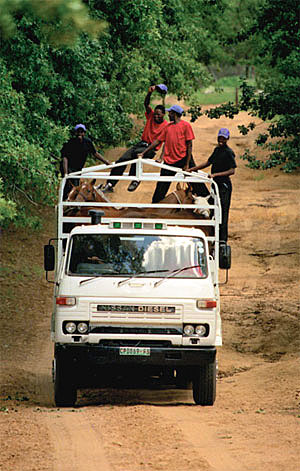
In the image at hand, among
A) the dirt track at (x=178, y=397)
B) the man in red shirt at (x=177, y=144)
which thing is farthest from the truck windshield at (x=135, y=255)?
the man in red shirt at (x=177, y=144)

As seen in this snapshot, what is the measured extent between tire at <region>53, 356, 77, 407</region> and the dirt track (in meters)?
0.16

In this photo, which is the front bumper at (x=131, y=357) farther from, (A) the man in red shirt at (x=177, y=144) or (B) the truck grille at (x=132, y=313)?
(A) the man in red shirt at (x=177, y=144)

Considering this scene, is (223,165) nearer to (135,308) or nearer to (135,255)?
(135,255)

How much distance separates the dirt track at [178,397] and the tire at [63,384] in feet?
0.52

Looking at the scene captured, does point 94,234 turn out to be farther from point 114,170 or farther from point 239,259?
point 239,259

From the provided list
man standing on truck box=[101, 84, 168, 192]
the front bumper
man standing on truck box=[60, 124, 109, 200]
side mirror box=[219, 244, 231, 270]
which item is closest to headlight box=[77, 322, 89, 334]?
the front bumper

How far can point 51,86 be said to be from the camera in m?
15.6

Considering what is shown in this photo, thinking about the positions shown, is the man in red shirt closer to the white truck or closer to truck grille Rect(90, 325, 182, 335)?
the white truck

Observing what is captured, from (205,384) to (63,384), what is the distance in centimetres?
168

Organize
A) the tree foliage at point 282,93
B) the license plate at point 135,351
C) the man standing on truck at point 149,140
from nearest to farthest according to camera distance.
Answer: the license plate at point 135,351, the man standing on truck at point 149,140, the tree foliage at point 282,93

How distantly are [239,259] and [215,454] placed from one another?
14597 mm

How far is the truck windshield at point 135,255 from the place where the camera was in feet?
31.4

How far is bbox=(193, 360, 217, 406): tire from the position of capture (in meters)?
9.48

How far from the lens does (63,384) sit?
9.57 metres
